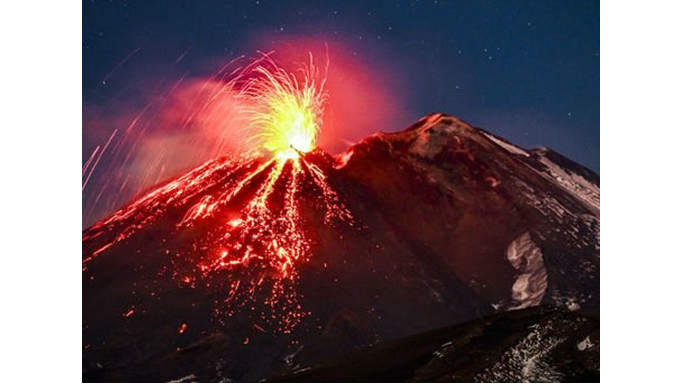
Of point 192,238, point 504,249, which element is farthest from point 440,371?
point 504,249

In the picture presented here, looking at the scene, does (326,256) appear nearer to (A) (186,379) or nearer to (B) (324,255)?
(B) (324,255)

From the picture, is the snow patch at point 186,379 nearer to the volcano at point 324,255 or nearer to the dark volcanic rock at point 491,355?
the volcano at point 324,255

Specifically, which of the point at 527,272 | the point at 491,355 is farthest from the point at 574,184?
the point at 491,355

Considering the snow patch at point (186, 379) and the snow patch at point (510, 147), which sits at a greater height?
the snow patch at point (510, 147)

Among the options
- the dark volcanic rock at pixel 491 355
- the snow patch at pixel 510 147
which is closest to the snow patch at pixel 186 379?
the dark volcanic rock at pixel 491 355
